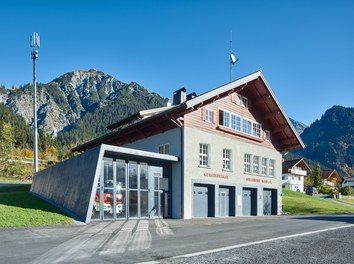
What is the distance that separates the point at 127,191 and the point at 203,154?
6597 mm

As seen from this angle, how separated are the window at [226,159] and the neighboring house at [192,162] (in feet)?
0.25

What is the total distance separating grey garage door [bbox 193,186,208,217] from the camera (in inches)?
906

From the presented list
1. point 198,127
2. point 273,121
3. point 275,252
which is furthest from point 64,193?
point 273,121

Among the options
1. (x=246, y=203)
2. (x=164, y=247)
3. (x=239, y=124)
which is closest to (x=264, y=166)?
(x=246, y=203)

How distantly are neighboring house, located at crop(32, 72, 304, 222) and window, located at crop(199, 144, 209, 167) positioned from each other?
0.07m

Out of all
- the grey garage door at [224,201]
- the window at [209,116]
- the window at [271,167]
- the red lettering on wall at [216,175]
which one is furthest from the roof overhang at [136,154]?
the window at [271,167]

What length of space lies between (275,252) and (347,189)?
81.2 metres

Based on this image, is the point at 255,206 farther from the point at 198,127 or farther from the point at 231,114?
the point at 198,127

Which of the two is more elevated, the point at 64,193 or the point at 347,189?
the point at 64,193

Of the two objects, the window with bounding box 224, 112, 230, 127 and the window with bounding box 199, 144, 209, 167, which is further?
the window with bounding box 224, 112, 230, 127

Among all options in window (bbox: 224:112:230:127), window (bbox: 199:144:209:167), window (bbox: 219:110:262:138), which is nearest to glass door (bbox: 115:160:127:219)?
window (bbox: 199:144:209:167)

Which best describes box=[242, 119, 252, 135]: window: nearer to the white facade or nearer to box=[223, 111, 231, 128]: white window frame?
box=[223, 111, 231, 128]: white window frame

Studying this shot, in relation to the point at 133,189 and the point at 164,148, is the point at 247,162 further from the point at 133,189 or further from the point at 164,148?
the point at 133,189

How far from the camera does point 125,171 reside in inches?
773
